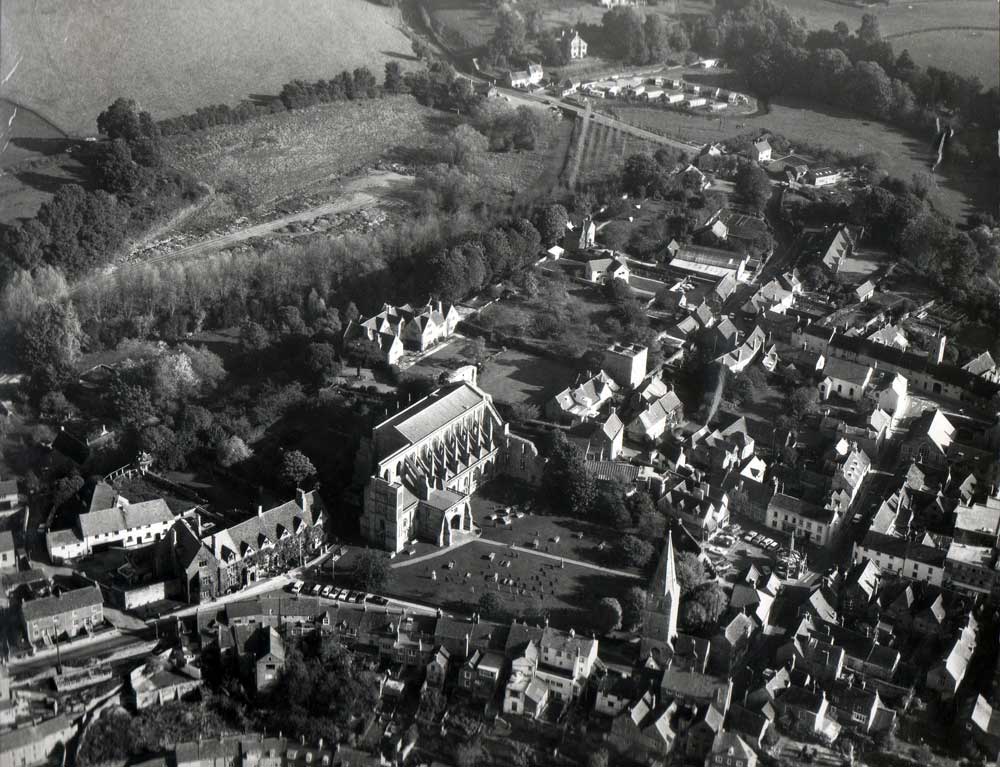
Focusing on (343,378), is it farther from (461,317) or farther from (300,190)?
(300,190)

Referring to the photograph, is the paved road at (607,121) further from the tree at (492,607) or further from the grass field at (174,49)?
the tree at (492,607)

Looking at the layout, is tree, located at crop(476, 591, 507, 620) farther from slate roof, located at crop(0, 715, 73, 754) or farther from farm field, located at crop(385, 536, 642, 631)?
slate roof, located at crop(0, 715, 73, 754)

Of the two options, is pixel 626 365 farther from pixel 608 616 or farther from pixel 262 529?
pixel 262 529

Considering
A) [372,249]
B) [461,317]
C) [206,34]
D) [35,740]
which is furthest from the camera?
[206,34]

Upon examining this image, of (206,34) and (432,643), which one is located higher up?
(206,34)

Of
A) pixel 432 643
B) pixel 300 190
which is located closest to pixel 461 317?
pixel 300 190

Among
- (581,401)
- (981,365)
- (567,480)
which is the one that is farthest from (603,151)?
(567,480)
